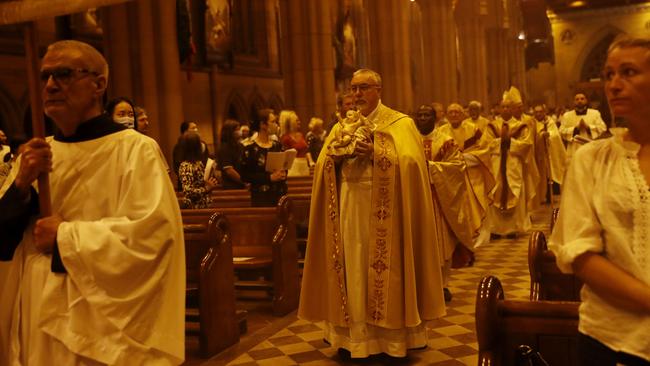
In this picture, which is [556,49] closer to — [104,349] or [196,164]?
[196,164]

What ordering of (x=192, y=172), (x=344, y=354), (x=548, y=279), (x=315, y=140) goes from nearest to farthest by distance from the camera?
(x=548, y=279), (x=344, y=354), (x=192, y=172), (x=315, y=140)

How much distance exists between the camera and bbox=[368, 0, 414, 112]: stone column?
60.5ft

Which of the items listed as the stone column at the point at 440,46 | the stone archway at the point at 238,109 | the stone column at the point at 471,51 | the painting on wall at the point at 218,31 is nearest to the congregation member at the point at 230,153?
the painting on wall at the point at 218,31

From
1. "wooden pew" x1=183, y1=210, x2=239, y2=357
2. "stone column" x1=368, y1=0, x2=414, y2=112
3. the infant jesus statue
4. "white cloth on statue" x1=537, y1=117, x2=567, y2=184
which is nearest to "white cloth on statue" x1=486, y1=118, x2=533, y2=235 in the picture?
"white cloth on statue" x1=537, y1=117, x2=567, y2=184

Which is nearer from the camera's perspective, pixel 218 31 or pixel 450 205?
pixel 450 205

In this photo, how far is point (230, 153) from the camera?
29.0 feet

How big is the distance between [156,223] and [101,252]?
0.21 meters

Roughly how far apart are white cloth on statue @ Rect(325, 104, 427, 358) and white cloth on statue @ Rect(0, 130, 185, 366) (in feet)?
8.66

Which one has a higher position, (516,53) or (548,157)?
(516,53)

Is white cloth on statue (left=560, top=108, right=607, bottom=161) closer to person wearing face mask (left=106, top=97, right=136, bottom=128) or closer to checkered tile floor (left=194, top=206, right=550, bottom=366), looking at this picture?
checkered tile floor (left=194, top=206, right=550, bottom=366)

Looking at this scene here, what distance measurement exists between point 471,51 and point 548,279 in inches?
1039

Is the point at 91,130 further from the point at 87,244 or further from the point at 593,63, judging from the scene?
the point at 593,63

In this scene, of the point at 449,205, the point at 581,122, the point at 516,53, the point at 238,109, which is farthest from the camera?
the point at 516,53

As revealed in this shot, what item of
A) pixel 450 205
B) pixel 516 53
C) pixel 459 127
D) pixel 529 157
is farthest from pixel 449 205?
pixel 516 53
